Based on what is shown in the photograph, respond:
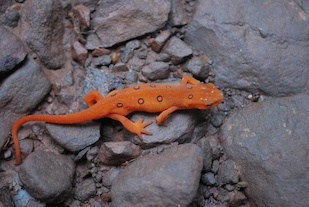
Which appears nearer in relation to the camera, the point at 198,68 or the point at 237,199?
the point at 237,199

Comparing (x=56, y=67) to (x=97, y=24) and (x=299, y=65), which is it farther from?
(x=299, y=65)

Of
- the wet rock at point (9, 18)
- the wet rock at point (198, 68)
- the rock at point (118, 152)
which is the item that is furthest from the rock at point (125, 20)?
the rock at point (118, 152)

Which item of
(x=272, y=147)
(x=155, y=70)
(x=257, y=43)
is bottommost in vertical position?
(x=272, y=147)

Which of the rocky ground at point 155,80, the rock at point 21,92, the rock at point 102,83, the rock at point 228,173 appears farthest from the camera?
the rock at point 102,83

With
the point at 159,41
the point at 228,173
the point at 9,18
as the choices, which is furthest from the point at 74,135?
the point at 228,173

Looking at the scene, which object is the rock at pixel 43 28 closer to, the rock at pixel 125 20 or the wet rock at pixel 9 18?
the wet rock at pixel 9 18

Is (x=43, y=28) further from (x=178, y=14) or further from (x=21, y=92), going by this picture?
(x=178, y=14)

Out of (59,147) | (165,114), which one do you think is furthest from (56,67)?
(165,114)

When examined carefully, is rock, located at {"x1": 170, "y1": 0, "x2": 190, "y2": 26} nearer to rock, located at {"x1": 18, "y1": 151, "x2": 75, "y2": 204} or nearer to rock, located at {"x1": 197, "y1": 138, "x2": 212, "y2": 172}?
rock, located at {"x1": 197, "y1": 138, "x2": 212, "y2": 172}
